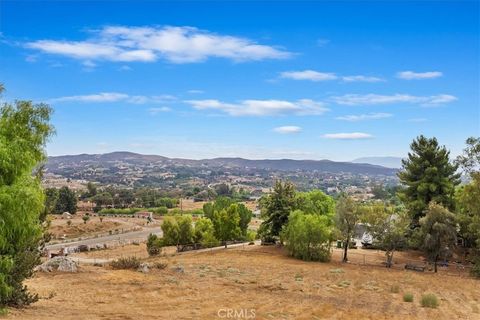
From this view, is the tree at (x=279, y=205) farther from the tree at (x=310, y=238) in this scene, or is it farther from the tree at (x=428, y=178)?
the tree at (x=428, y=178)

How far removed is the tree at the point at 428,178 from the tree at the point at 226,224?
59.2 ft

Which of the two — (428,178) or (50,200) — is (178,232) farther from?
(50,200)

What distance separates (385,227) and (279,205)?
1008 cm

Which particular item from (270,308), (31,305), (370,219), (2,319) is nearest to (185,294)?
(270,308)

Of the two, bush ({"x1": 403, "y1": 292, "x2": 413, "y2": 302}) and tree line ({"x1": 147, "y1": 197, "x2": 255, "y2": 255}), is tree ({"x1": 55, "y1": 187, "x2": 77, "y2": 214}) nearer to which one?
tree line ({"x1": 147, "y1": 197, "x2": 255, "y2": 255})

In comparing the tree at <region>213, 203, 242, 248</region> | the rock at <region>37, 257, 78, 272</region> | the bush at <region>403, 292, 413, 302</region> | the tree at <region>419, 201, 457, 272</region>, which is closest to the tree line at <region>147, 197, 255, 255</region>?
the tree at <region>213, 203, 242, 248</region>

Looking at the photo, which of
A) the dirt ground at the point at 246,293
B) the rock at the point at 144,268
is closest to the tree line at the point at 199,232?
the dirt ground at the point at 246,293

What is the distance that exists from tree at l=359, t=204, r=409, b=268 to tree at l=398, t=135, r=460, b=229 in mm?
8352

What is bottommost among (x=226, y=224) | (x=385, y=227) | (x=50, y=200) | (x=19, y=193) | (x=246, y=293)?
(x=226, y=224)

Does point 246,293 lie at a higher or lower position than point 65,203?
higher

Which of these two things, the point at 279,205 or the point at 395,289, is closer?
the point at 395,289

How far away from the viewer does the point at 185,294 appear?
21375mm

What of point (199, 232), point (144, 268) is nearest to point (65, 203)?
point (199, 232)

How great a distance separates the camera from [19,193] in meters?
13.7
